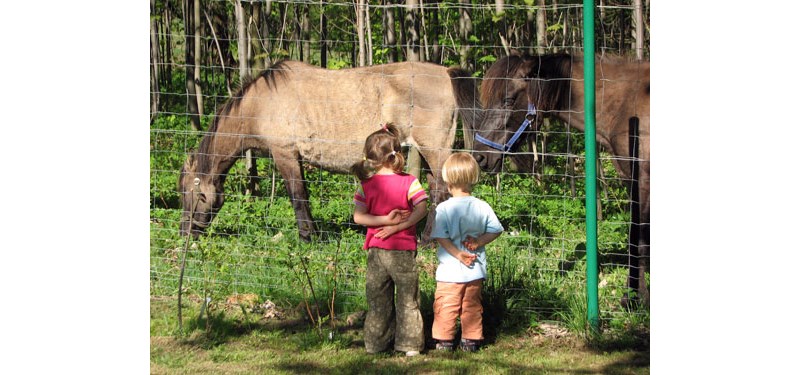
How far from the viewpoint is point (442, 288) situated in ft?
15.8

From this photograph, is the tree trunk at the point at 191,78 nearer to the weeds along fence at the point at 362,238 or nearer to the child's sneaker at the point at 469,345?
the weeds along fence at the point at 362,238

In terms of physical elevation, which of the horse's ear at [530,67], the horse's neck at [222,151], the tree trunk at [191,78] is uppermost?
the tree trunk at [191,78]

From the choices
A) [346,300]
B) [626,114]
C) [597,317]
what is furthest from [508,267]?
[626,114]

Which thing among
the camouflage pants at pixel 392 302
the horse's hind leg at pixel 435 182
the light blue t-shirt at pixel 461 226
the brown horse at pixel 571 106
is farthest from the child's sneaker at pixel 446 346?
the horse's hind leg at pixel 435 182

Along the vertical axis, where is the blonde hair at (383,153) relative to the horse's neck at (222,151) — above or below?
below

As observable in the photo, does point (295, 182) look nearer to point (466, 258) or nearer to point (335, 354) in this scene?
point (335, 354)

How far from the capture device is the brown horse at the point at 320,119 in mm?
8180

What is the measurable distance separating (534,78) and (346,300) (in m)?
2.47

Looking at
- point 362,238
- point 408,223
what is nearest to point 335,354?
point 408,223

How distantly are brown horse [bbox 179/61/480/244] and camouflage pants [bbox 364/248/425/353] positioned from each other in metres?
3.29

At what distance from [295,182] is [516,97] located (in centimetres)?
291

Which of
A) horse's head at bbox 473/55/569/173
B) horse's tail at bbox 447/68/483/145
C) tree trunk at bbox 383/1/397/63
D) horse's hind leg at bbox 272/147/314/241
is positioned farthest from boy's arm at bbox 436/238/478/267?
tree trunk at bbox 383/1/397/63

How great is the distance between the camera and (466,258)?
476 cm

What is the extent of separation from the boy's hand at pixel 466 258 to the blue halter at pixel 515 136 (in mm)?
2341
